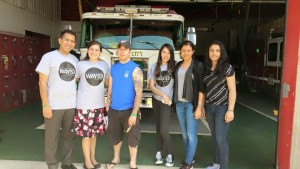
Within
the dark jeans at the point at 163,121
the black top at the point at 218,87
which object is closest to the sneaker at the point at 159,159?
the dark jeans at the point at 163,121

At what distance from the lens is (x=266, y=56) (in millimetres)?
11797

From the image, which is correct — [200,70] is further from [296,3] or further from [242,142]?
[242,142]

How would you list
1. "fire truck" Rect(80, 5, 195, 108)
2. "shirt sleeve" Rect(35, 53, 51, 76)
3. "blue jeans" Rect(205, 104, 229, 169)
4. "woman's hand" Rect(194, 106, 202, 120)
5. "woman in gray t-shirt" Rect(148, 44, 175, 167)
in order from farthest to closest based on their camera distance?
"fire truck" Rect(80, 5, 195, 108) < "woman in gray t-shirt" Rect(148, 44, 175, 167) < "woman's hand" Rect(194, 106, 202, 120) < "blue jeans" Rect(205, 104, 229, 169) < "shirt sleeve" Rect(35, 53, 51, 76)

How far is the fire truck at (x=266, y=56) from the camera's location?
10.3m

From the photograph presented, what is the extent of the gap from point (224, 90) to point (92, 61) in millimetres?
1660

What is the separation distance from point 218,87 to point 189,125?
66cm

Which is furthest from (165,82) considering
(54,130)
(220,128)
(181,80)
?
(54,130)

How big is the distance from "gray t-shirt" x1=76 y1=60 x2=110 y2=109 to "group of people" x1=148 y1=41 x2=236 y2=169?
79 centimetres

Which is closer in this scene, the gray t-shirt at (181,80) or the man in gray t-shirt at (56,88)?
the man in gray t-shirt at (56,88)

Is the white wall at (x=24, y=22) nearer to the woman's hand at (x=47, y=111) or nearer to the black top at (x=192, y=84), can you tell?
the woman's hand at (x=47, y=111)

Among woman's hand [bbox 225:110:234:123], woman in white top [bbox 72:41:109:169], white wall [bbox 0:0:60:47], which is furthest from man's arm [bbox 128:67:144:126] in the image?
white wall [bbox 0:0:60:47]

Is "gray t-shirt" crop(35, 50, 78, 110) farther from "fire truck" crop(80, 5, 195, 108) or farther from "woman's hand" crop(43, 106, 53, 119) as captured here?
"fire truck" crop(80, 5, 195, 108)

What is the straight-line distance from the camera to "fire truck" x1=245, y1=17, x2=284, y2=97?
33.8 feet

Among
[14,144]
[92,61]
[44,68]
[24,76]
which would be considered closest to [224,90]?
[92,61]
